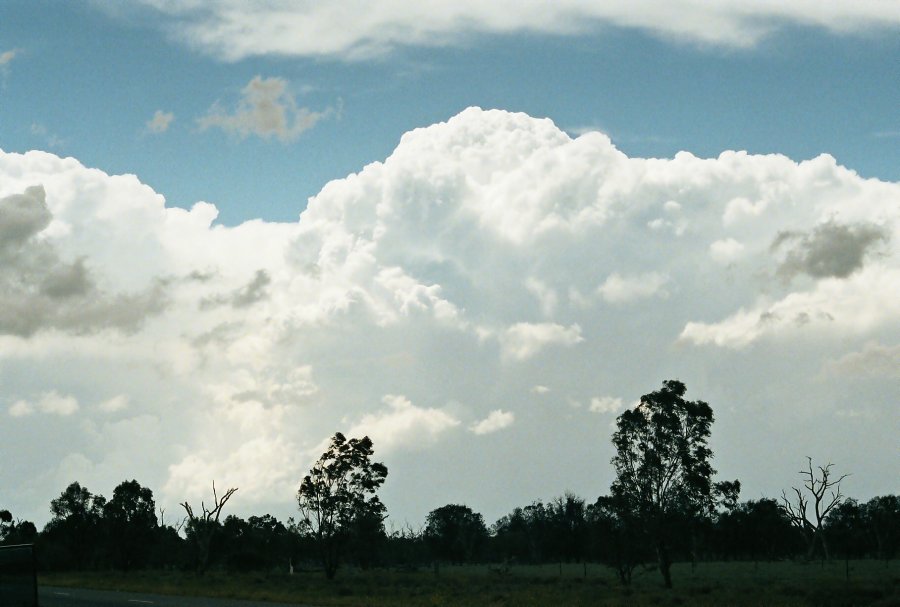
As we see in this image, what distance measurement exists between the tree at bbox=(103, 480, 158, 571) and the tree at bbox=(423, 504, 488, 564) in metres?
62.8

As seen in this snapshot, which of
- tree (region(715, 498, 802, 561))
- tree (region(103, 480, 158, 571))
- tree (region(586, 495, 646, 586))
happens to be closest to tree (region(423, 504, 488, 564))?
tree (region(715, 498, 802, 561))

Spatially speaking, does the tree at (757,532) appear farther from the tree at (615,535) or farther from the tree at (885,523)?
the tree at (615,535)

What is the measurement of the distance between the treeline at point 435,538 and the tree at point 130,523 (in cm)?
13

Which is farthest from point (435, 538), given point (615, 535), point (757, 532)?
point (615, 535)

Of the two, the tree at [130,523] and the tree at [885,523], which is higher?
the tree at [130,523]

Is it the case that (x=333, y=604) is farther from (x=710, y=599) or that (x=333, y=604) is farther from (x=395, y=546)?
(x=395, y=546)

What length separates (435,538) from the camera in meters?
172

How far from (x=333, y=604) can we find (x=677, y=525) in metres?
29.7

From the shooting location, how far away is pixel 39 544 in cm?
11419

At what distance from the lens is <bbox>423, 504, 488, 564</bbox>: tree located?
17238 cm

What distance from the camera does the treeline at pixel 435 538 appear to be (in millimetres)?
78625

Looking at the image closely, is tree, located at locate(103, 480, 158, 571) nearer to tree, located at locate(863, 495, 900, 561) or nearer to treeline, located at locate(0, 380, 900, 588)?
treeline, located at locate(0, 380, 900, 588)

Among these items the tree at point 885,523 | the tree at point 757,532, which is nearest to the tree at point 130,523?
the tree at point 757,532

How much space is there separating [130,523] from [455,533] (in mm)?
72638
